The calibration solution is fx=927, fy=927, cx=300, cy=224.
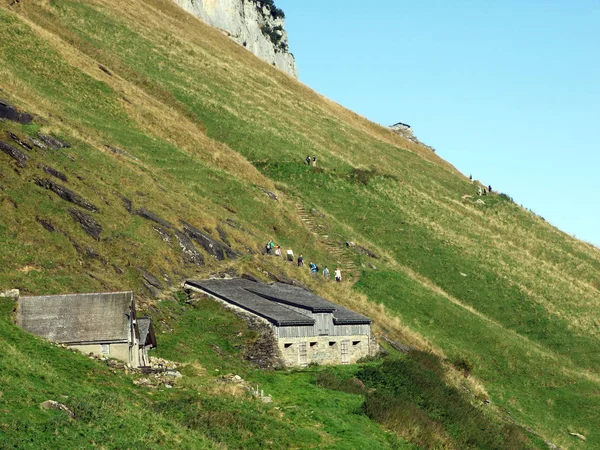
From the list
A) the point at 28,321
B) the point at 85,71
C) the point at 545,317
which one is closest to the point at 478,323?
the point at 545,317

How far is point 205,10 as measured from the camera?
588 ft

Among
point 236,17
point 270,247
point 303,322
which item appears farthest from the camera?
point 236,17

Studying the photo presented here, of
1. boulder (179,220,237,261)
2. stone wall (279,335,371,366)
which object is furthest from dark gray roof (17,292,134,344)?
boulder (179,220,237,261)

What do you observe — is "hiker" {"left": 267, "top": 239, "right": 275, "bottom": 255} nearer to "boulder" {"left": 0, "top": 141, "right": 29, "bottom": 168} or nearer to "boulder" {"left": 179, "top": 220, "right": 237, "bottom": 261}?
"boulder" {"left": 179, "top": 220, "right": 237, "bottom": 261}

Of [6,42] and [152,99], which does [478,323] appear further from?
[6,42]

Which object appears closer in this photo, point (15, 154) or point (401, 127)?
point (15, 154)

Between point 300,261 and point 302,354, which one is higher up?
point 300,261

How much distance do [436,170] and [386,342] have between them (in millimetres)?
69491

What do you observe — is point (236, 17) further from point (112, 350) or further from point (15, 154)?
point (112, 350)

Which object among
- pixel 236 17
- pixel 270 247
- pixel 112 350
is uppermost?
pixel 236 17

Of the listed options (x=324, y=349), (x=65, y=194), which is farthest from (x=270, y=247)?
(x=324, y=349)

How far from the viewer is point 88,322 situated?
4106cm

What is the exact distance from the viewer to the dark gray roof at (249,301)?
5019 cm

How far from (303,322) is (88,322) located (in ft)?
44.2
